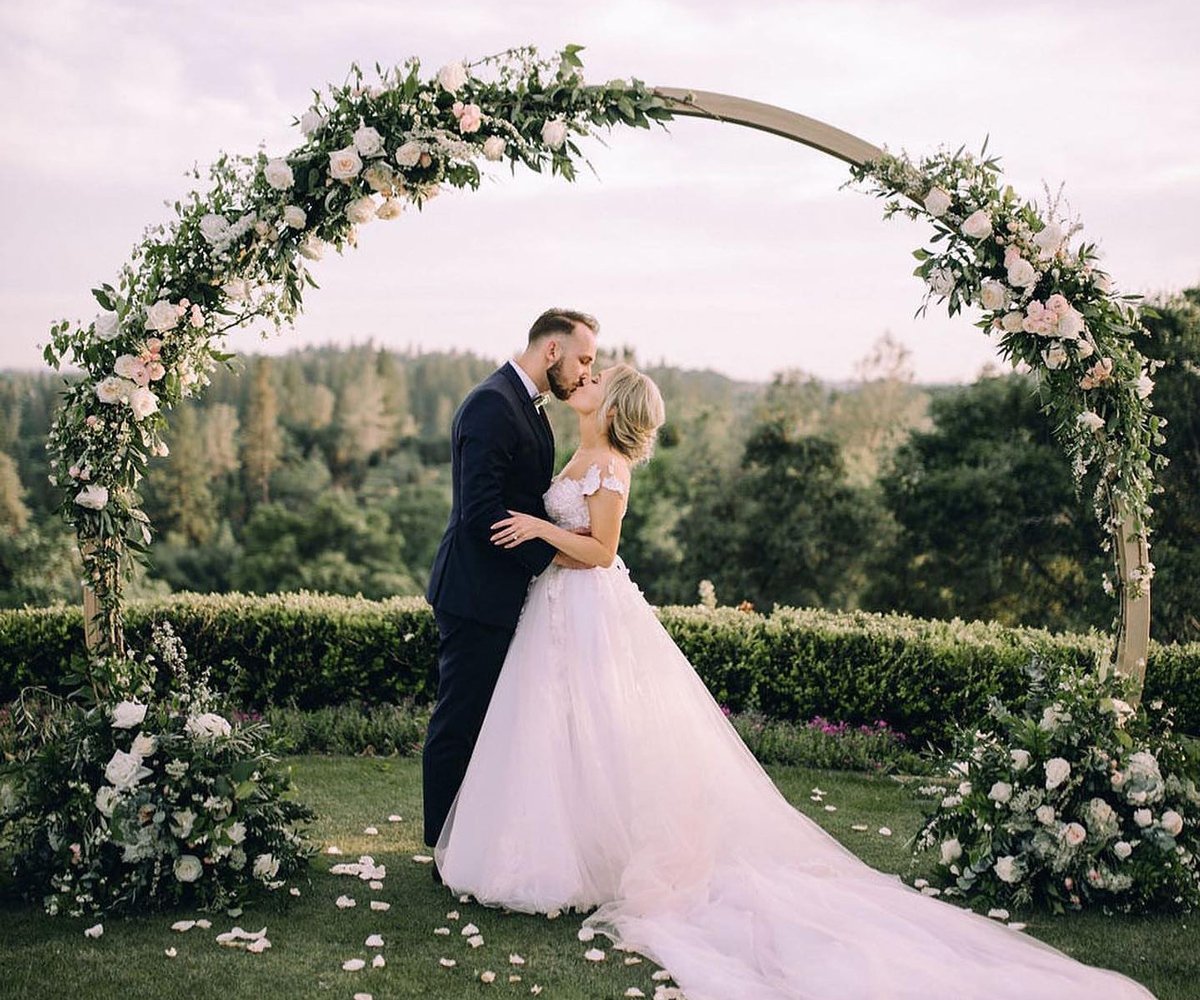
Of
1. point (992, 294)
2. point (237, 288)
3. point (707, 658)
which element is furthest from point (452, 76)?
point (707, 658)

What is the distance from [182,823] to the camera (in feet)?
14.5

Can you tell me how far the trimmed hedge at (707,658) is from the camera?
24.7 ft

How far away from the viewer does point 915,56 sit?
841 cm

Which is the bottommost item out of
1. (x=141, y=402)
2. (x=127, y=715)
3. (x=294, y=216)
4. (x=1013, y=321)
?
(x=127, y=715)

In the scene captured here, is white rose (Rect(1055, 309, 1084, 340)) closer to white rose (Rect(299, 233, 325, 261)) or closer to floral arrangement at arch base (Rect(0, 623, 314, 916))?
white rose (Rect(299, 233, 325, 261))

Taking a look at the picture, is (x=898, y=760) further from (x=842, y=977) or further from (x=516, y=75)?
(x=516, y=75)

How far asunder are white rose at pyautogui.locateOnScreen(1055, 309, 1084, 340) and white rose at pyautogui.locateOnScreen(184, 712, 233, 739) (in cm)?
→ 365

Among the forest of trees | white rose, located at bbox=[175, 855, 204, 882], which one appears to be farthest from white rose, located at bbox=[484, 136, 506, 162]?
the forest of trees

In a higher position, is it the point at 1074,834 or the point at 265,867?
the point at 1074,834

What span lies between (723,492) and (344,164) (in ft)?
52.8

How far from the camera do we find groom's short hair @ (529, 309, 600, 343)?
16.4 ft

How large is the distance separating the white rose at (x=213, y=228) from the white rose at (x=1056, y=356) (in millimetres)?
3360

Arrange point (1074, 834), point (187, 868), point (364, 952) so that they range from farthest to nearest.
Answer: point (1074, 834) < point (187, 868) < point (364, 952)

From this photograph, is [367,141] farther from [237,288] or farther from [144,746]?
[144,746]
